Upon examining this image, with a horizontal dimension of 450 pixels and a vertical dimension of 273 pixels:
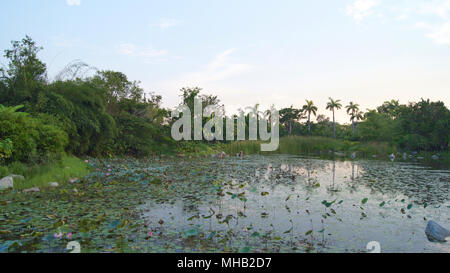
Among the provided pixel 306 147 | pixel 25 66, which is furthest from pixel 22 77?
pixel 306 147

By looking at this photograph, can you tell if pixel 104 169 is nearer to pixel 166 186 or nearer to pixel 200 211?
pixel 166 186

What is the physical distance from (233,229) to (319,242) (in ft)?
4.70

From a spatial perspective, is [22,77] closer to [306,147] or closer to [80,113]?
[80,113]

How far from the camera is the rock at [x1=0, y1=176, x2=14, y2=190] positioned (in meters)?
7.52

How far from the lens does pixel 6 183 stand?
25.0 ft

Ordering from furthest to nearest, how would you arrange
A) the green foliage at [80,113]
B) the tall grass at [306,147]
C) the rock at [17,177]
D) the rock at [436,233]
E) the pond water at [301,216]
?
the tall grass at [306,147] → the green foliage at [80,113] → the rock at [17,177] → the rock at [436,233] → the pond water at [301,216]

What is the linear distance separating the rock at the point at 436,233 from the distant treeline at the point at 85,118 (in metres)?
9.77

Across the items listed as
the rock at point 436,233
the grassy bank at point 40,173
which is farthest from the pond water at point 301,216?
the grassy bank at point 40,173

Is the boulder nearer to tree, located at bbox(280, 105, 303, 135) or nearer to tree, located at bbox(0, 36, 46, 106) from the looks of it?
tree, located at bbox(0, 36, 46, 106)

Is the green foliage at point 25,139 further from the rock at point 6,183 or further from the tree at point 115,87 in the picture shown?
the tree at point 115,87

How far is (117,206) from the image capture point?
6.47 metres

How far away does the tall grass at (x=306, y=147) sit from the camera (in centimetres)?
2884

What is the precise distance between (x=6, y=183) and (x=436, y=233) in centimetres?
929
